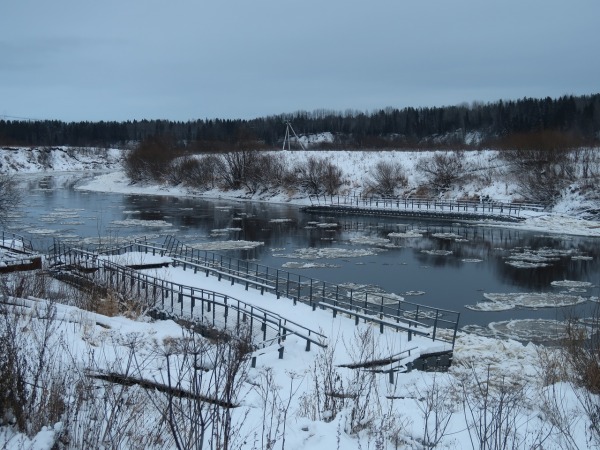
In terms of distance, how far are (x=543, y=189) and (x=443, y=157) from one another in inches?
536

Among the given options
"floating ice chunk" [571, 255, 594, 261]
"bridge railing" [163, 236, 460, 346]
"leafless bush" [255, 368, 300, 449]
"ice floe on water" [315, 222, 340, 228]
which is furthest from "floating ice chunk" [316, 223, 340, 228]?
"leafless bush" [255, 368, 300, 449]

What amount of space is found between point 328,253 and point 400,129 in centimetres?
9652

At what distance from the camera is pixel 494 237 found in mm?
38969

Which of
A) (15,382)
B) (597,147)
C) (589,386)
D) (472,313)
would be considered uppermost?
(597,147)

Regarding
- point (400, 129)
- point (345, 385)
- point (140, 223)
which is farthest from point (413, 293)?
point (400, 129)

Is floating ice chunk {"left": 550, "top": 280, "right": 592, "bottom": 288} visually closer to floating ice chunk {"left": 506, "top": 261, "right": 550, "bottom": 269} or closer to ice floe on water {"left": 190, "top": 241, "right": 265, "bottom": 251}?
floating ice chunk {"left": 506, "top": 261, "right": 550, "bottom": 269}

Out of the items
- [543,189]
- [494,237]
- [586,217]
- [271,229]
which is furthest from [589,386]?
[543,189]

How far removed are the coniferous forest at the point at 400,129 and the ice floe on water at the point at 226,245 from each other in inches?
1370

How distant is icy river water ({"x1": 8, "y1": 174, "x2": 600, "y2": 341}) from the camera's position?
2095 centimetres

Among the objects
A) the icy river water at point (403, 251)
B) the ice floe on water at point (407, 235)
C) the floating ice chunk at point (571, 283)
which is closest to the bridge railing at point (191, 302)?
the icy river water at point (403, 251)

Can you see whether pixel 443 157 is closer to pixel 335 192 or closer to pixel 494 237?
pixel 335 192

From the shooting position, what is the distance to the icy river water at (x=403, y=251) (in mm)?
20953

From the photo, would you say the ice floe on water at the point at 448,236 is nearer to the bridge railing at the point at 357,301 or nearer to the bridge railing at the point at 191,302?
the bridge railing at the point at 357,301

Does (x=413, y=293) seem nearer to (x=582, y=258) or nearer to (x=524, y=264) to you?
(x=524, y=264)
